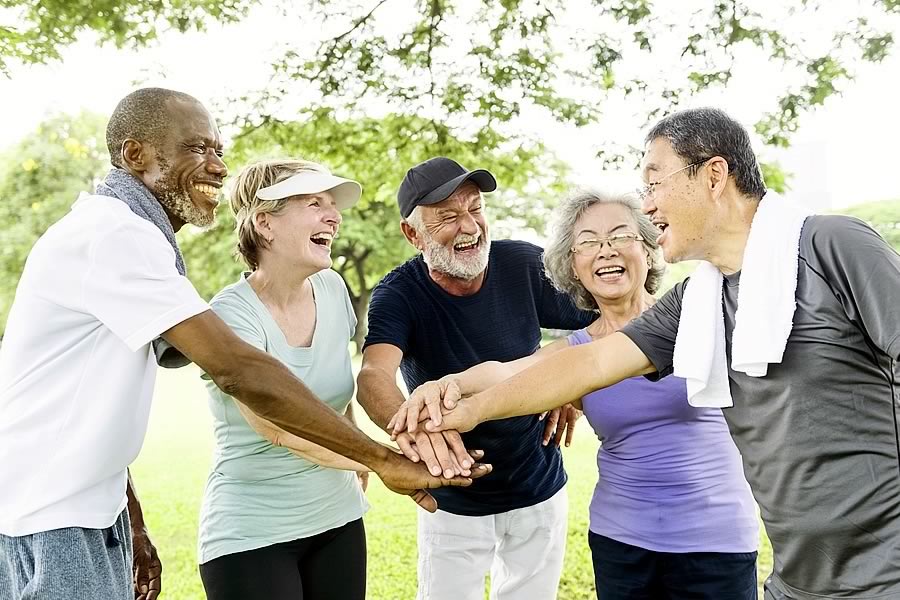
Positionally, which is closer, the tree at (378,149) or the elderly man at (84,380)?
the elderly man at (84,380)

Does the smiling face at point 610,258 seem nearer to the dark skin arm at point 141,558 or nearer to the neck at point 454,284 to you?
the neck at point 454,284

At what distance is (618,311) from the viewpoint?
9.46 ft

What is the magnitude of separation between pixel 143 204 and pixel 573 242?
1435 millimetres

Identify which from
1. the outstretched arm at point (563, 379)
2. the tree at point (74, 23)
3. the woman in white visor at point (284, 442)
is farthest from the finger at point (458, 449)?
the tree at point (74, 23)

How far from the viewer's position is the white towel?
192cm

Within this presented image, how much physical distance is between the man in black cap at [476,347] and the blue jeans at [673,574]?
1.95 feet

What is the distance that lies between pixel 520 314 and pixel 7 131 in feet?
78.4

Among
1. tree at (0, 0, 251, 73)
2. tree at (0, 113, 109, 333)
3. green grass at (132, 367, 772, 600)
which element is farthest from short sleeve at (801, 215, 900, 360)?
tree at (0, 113, 109, 333)

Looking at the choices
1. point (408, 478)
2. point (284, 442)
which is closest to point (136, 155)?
point (284, 442)

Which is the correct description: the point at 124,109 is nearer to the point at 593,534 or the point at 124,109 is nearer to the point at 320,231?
the point at 320,231

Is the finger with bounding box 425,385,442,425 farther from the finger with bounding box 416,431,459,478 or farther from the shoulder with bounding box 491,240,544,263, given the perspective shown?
the shoulder with bounding box 491,240,544,263

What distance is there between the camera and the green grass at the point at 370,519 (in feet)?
21.4

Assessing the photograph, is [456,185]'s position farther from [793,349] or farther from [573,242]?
[793,349]

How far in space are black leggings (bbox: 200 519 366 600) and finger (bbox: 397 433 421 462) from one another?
29 centimetres
